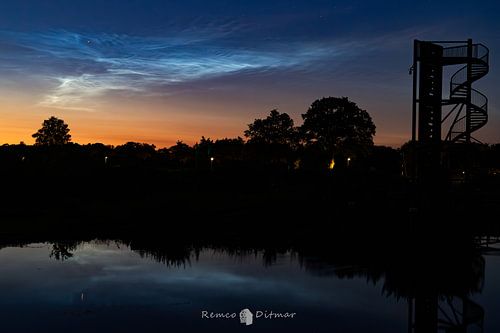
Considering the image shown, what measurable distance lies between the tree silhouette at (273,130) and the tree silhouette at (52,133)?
38774 millimetres

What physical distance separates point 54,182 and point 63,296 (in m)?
29.7

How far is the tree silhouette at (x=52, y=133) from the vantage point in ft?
315

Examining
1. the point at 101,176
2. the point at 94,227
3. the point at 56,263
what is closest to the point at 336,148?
the point at 101,176

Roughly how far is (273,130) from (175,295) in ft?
290

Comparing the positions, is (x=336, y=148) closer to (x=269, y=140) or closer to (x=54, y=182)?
(x=269, y=140)

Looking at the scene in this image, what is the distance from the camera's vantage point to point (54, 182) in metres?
41.5

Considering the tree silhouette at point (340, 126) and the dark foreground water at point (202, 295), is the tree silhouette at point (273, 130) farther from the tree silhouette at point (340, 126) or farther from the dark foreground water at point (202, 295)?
the dark foreground water at point (202, 295)

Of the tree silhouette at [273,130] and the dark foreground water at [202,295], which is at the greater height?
the tree silhouette at [273,130]
